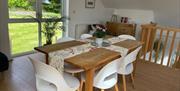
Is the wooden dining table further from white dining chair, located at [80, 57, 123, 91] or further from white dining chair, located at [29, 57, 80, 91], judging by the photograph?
white dining chair, located at [29, 57, 80, 91]

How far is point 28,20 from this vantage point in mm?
4242

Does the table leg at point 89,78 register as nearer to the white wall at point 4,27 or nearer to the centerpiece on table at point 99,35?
the centerpiece on table at point 99,35

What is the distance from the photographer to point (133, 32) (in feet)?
18.6

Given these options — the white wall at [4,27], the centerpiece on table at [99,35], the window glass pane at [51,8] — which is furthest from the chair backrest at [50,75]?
the window glass pane at [51,8]

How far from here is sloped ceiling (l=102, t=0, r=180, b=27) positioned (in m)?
4.89

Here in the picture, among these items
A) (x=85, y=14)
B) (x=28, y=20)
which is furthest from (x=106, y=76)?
(x=85, y=14)

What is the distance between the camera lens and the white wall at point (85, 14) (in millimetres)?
5126

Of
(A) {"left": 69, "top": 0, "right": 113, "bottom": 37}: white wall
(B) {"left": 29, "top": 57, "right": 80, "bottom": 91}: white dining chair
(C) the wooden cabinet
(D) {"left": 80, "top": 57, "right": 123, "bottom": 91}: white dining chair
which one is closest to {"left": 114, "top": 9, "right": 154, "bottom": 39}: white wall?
(C) the wooden cabinet

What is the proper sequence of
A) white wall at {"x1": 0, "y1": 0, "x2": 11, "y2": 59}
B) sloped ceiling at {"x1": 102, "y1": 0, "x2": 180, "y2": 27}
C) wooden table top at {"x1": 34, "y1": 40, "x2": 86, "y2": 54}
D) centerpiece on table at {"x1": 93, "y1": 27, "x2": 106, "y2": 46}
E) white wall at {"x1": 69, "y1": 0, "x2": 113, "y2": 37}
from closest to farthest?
wooden table top at {"x1": 34, "y1": 40, "x2": 86, "y2": 54}
centerpiece on table at {"x1": 93, "y1": 27, "x2": 106, "y2": 46}
white wall at {"x1": 0, "y1": 0, "x2": 11, "y2": 59}
sloped ceiling at {"x1": 102, "y1": 0, "x2": 180, "y2": 27}
white wall at {"x1": 69, "y1": 0, "x2": 113, "y2": 37}

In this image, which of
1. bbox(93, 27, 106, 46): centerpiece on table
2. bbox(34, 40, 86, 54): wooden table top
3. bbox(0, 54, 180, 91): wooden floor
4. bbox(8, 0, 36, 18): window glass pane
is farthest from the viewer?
bbox(8, 0, 36, 18): window glass pane

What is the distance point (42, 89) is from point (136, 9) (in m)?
4.90

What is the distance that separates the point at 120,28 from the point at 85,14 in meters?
1.32

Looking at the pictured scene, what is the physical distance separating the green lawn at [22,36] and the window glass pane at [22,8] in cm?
8

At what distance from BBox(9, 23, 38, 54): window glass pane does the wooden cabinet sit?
266 cm
